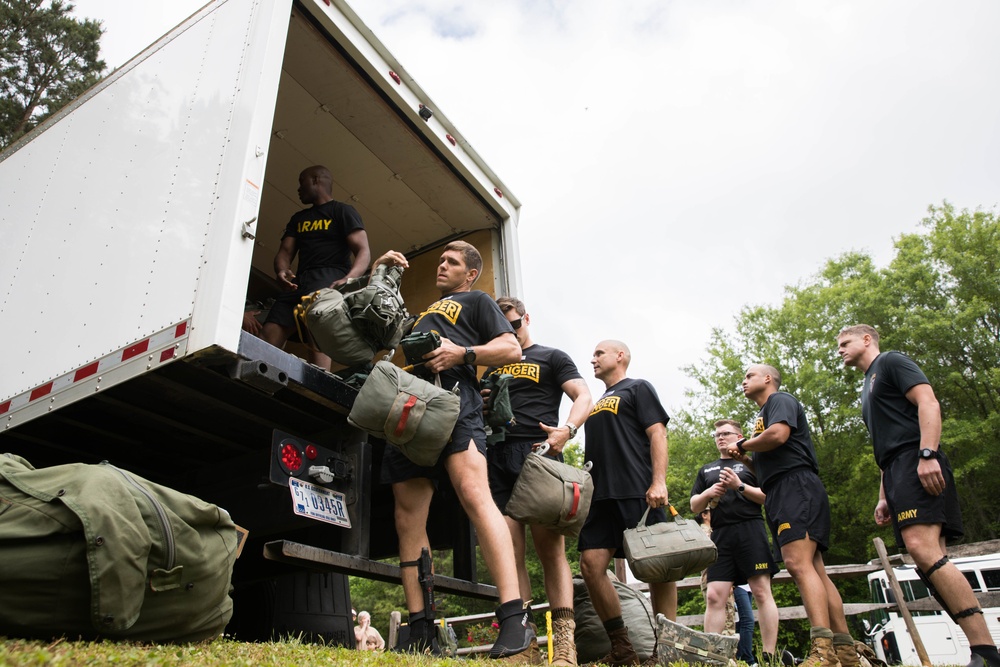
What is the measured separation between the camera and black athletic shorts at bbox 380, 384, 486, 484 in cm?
340

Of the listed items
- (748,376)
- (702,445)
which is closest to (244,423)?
(748,376)

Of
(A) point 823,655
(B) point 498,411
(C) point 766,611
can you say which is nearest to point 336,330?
(B) point 498,411

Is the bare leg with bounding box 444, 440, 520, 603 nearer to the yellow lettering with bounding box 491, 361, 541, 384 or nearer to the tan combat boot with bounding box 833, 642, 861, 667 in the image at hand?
the yellow lettering with bounding box 491, 361, 541, 384

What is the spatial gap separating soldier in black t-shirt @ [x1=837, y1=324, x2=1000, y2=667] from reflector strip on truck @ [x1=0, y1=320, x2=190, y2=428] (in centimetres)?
350

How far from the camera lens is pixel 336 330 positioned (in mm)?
3486

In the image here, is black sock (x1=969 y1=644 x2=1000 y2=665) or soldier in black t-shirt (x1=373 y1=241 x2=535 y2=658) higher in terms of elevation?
soldier in black t-shirt (x1=373 y1=241 x2=535 y2=658)

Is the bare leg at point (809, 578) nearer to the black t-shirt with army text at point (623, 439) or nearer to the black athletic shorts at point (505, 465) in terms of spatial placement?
the black t-shirt with army text at point (623, 439)

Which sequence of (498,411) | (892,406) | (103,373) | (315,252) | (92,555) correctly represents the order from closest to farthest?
1. (92,555)
2. (103,373)
3. (498,411)
4. (892,406)
5. (315,252)

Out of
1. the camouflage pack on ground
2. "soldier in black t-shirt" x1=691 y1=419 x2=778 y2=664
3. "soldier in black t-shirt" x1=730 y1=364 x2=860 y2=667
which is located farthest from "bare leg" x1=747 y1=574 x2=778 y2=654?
the camouflage pack on ground

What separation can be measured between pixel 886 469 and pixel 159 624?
11.7ft

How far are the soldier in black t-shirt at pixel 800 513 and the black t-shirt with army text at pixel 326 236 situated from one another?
112 inches

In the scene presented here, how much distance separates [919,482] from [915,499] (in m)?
0.09

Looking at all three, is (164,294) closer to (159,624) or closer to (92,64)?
(159,624)

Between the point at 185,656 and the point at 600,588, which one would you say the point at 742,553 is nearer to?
the point at 600,588
